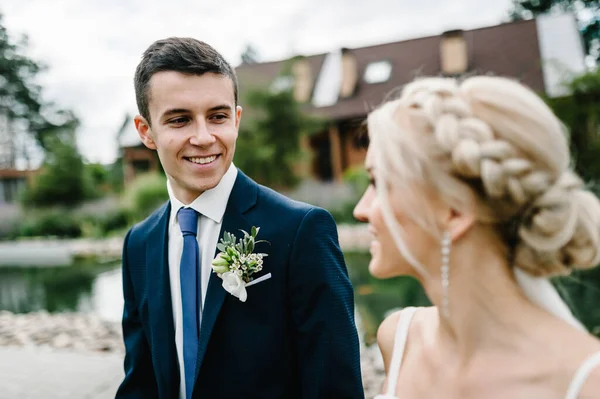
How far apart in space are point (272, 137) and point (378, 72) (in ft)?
23.6

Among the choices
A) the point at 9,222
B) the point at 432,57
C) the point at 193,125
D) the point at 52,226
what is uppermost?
the point at 432,57

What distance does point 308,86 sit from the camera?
75.6 feet

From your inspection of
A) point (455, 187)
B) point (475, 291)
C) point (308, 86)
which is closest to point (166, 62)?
point (455, 187)

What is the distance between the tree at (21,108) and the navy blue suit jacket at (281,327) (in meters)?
36.2

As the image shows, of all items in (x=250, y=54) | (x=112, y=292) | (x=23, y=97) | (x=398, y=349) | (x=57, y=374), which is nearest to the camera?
(x=398, y=349)

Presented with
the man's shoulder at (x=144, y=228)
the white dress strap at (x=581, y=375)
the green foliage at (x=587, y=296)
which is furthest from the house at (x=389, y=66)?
the white dress strap at (x=581, y=375)

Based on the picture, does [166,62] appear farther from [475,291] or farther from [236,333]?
[475,291]

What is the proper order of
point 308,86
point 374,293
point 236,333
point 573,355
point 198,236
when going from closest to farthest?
1. point 573,355
2. point 236,333
3. point 198,236
4. point 374,293
5. point 308,86

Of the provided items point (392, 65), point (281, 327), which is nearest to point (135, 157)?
point (392, 65)

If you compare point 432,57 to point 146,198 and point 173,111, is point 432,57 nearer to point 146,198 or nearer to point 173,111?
point 146,198

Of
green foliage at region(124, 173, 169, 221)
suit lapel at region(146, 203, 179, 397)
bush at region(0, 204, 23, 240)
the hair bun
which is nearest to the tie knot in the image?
suit lapel at region(146, 203, 179, 397)

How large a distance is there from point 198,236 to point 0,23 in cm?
3998

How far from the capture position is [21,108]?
36.1 meters

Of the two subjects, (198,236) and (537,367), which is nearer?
(537,367)
